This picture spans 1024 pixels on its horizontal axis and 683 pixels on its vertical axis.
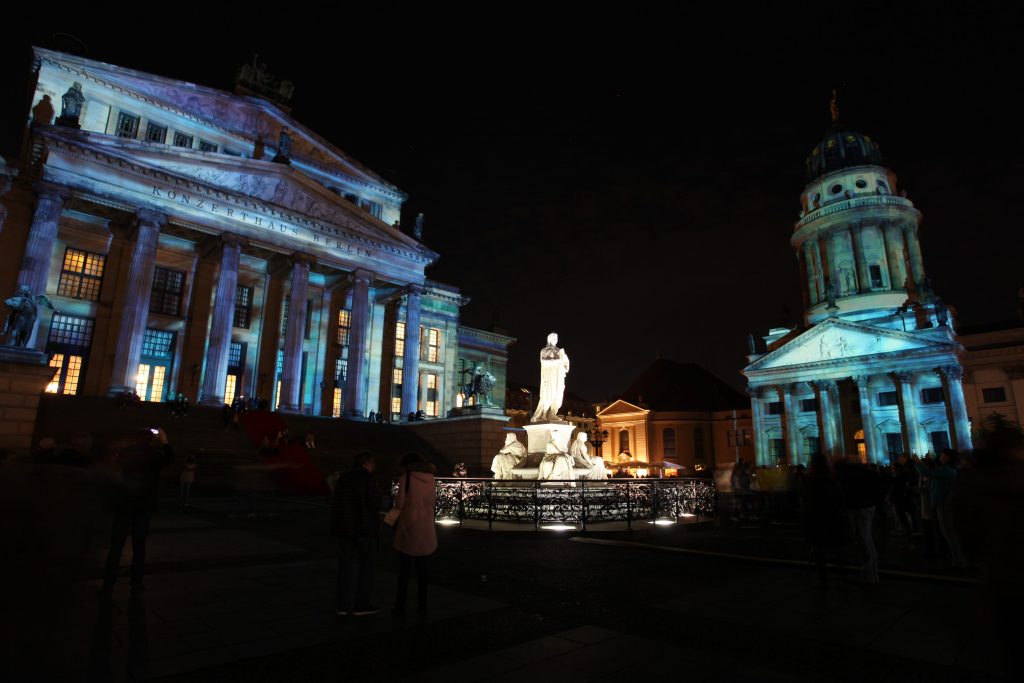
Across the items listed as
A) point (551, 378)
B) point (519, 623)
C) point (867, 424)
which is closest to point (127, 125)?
point (551, 378)

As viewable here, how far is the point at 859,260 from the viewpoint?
59.4 metres

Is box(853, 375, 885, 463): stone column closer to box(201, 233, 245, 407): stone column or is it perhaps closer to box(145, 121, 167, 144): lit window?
box(201, 233, 245, 407): stone column

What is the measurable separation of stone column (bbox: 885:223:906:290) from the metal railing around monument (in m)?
55.6

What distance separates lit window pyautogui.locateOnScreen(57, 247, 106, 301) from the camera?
99.0ft

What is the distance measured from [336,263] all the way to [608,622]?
3370 centimetres

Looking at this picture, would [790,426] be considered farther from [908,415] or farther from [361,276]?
[361,276]

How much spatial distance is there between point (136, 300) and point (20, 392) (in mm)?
11781

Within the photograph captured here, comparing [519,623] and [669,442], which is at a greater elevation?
[669,442]

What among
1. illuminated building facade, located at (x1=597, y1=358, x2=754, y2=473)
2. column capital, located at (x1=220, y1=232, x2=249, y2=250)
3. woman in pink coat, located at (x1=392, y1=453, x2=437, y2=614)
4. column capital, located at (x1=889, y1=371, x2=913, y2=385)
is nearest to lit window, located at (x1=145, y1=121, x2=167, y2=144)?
column capital, located at (x1=220, y1=232, x2=249, y2=250)

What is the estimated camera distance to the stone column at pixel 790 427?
53.2m

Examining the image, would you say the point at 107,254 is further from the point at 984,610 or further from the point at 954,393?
the point at 954,393

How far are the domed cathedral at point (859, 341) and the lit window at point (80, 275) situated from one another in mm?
50653

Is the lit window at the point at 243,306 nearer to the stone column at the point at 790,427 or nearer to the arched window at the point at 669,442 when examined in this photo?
the stone column at the point at 790,427

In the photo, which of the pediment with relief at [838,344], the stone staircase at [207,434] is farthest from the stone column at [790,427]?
the stone staircase at [207,434]
